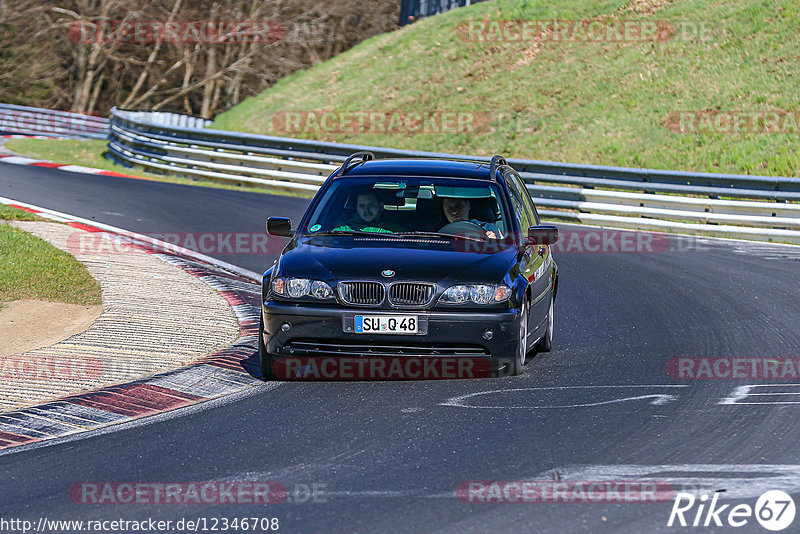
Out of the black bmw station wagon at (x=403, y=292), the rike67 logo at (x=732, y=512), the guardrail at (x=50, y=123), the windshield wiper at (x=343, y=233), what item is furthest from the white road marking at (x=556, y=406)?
the guardrail at (x=50, y=123)

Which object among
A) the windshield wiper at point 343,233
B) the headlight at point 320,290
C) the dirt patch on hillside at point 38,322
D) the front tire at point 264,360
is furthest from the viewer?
the dirt patch on hillside at point 38,322

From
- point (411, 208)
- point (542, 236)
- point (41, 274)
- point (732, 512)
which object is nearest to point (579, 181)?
point (41, 274)

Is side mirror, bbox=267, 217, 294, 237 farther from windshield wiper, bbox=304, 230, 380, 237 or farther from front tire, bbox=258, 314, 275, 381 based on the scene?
front tire, bbox=258, 314, 275, 381

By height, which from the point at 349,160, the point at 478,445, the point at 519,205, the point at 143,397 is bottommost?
the point at 143,397

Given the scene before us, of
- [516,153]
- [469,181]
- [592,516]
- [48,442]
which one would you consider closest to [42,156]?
[516,153]

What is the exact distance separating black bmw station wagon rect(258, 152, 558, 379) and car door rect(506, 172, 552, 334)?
0.9 inches

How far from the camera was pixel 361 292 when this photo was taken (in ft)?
26.3

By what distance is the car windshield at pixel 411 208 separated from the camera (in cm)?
905

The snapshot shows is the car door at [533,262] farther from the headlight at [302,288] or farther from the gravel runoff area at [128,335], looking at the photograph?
the gravel runoff area at [128,335]

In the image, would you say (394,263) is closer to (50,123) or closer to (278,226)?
(278,226)

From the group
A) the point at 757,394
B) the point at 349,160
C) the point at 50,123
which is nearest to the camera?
the point at 757,394

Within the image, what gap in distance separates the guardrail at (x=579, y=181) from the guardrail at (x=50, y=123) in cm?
1238

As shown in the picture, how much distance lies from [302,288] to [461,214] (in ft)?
5.58

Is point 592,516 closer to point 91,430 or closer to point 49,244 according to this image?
point 91,430
